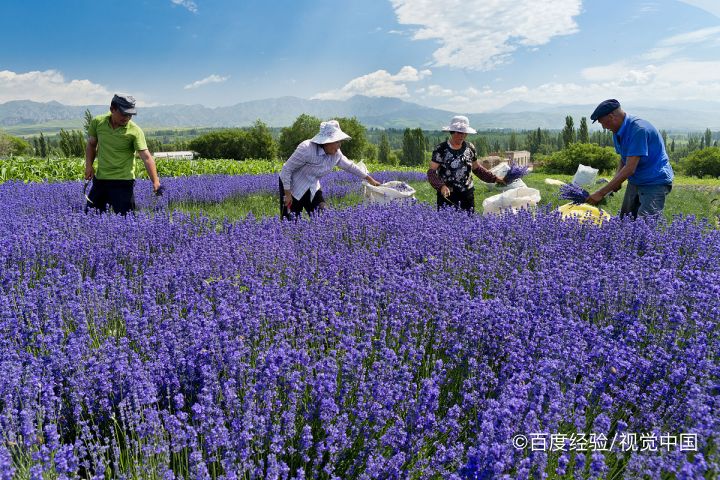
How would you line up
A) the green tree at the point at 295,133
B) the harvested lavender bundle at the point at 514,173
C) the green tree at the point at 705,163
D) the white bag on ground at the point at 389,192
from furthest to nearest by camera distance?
the green tree at the point at 295,133
the green tree at the point at 705,163
the harvested lavender bundle at the point at 514,173
the white bag on ground at the point at 389,192

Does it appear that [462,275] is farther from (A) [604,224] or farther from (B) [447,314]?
(A) [604,224]

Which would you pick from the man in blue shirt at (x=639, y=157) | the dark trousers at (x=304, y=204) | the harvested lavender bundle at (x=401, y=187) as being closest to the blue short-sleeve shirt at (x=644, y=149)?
the man in blue shirt at (x=639, y=157)

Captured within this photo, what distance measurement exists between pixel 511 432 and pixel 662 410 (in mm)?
777

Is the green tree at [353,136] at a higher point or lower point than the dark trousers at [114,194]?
higher

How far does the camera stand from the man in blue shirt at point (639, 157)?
4.51 meters

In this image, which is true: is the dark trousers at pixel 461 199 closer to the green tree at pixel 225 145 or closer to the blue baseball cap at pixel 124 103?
the blue baseball cap at pixel 124 103

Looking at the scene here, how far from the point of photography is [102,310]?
2740 millimetres

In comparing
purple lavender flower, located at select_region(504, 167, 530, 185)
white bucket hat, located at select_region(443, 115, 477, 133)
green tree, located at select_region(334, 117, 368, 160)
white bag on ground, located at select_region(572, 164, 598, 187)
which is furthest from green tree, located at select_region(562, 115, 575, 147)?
white bucket hat, located at select_region(443, 115, 477, 133)

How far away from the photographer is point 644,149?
4465 mm

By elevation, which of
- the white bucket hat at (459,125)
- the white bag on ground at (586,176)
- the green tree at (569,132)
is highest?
the green tree at (569,132)

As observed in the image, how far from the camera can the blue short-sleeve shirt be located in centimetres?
448

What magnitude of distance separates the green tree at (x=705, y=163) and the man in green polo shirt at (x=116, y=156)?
1577 inches

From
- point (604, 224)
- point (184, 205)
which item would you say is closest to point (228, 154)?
point (184, 205)

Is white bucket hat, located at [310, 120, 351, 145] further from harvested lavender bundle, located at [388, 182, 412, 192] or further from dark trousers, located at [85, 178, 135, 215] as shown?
dark trousers, located at [85, 178, 135, 215]
